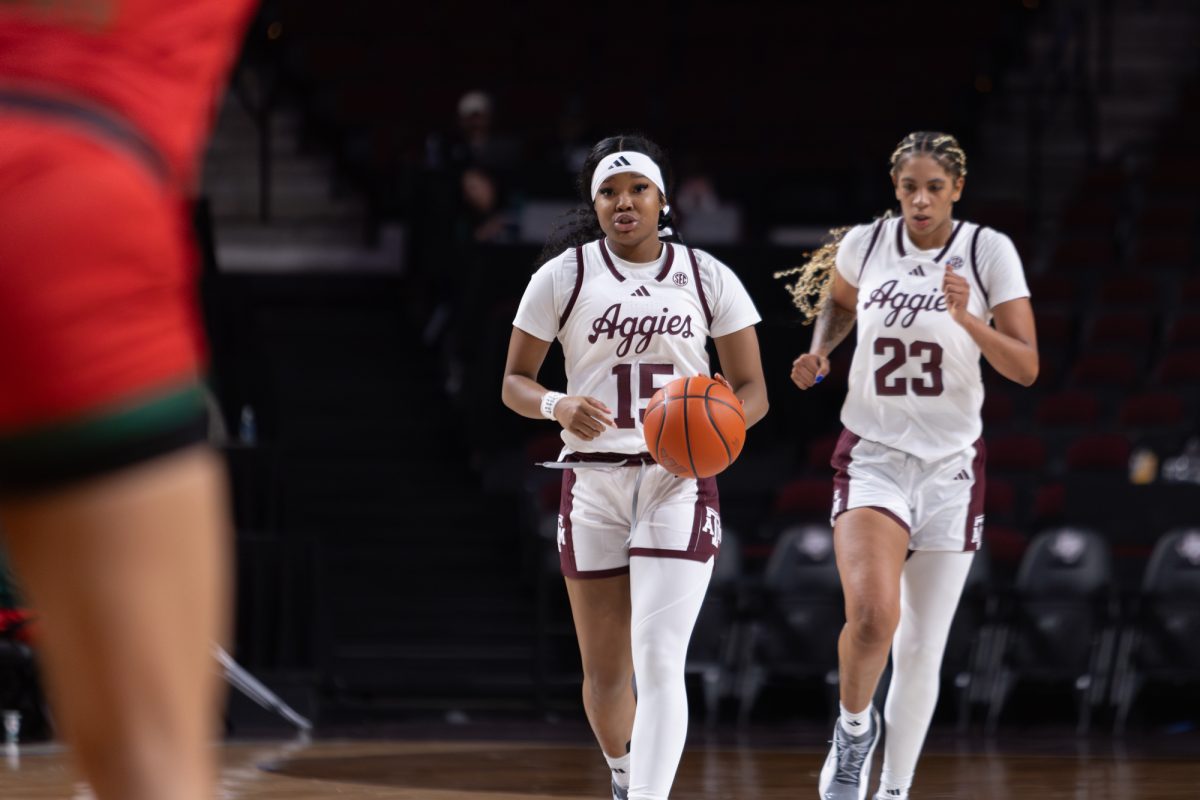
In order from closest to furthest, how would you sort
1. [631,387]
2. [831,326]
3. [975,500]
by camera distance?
1. [631,387]
2. [975,500]
3. [831,326]

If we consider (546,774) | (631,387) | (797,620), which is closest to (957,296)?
(631,387)

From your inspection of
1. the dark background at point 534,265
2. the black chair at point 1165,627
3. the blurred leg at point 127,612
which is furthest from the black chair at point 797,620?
the blurred leg at point 127,612

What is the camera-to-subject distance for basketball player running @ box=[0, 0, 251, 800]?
132cm

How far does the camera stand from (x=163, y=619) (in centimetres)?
135

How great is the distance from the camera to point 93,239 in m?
1.33

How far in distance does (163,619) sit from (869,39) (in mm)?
15812

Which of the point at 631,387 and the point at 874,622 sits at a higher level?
the point at 631,387

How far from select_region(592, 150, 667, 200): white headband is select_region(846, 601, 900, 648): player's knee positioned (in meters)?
1.41

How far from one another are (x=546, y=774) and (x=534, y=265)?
2.90 metres

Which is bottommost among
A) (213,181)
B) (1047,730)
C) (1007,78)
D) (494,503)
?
(1047,730)

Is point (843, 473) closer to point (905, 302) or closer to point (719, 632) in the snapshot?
point (905, 302)

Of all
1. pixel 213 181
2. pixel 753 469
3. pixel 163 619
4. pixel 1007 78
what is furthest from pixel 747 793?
pixel 1007 78

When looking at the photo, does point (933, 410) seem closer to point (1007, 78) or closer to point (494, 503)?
point (494, 503)

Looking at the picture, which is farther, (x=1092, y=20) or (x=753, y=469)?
(x=1092, y=20)
